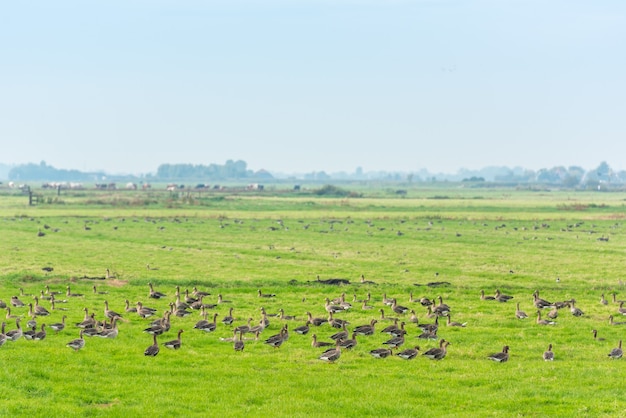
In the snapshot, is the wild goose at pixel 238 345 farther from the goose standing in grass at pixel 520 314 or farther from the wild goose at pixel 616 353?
the goose standing in grass at pixel 520 314

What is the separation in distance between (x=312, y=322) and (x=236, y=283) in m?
12.3

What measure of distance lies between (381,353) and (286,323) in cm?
583

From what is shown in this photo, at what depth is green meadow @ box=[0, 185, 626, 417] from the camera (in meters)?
18.6

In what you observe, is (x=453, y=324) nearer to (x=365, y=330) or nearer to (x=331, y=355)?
(x=365, y=330)

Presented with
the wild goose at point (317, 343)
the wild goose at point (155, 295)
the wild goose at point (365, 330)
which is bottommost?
the wild goose at point (155, 295)

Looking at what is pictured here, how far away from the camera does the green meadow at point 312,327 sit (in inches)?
731

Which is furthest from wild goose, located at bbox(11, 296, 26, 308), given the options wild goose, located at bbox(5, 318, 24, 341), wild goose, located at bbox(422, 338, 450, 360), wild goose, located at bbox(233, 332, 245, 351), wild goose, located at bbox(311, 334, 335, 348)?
wild goose, located at bbox(422, 338, 450, 360)

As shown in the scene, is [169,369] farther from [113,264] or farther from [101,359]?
[113,264]

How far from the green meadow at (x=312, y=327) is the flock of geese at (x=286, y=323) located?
27cm

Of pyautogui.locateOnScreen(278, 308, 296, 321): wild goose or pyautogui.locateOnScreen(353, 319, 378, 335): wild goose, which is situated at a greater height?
pyautogui.locateOnScreen(353, 319, 378, 335): wild goose

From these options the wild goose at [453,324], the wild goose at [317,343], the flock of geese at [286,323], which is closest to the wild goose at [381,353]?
the flock of geese at [286,323]

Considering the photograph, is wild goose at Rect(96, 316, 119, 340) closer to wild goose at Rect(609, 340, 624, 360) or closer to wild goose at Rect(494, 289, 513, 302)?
wild goose at Rect(609, 340, 624, 360)

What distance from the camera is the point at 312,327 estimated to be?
27938 millimetres

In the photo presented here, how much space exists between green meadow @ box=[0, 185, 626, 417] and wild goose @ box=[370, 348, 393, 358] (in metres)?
0.59
